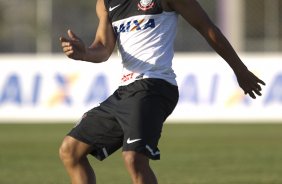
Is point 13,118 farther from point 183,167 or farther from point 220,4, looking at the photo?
point 183,167

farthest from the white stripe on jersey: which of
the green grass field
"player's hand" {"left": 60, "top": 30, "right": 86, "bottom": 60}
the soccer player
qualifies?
the green grass field

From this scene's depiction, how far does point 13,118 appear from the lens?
20.9 m

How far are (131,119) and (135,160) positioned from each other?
0.36m

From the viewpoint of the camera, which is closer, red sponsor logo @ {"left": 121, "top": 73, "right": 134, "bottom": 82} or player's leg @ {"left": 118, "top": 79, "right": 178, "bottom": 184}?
player's leg @ {"left": 118, "top": 79, "right": 178, "bottom": 184}

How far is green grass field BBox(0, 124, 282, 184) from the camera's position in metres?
11.5

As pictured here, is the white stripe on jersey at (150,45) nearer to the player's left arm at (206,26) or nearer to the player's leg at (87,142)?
the player's left arm at (206,26)

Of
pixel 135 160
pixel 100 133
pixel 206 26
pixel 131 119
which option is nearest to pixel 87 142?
pixel 100 133

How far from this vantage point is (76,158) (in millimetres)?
7613

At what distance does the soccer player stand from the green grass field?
3.43 meters

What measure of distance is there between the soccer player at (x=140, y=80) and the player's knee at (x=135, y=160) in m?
0.07

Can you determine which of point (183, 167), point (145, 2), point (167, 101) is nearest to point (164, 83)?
point (167, 101)

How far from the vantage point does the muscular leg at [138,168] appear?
720 cm

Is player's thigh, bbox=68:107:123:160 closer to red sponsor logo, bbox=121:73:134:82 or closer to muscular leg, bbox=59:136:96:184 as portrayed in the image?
muscular leg, bbox=59:136:96:184

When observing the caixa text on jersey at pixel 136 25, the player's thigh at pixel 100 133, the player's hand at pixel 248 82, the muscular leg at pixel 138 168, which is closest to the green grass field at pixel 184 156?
the player's thigh at pixel 100 133
